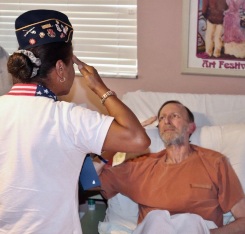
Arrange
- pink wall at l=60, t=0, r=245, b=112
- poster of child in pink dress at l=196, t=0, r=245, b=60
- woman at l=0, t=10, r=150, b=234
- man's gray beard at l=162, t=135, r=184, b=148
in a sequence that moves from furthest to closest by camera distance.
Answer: pink wall at l=60, t=0, r=245, b=112 < poster of child in pink dress at l=196, t=0, r=245, b=60 < man's gray beard at l=162, t=135, r=184, b=148 < woman at l=0, t=10, r=150, b=234

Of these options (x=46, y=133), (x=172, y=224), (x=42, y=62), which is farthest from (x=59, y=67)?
(x=172, y=224)

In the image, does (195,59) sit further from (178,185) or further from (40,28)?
(40,28)

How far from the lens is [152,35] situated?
8.82 ft

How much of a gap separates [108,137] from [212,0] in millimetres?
1536

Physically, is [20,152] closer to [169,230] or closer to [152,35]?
[169,230]

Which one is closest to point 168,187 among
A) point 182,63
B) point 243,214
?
point 243,214

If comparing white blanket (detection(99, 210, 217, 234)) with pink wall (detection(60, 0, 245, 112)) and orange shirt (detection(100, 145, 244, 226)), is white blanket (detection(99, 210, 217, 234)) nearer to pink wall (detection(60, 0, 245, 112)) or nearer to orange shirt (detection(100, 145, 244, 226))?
orange shirt (detection(100, 145, 244, 226))

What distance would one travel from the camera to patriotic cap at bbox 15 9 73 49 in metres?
1.34

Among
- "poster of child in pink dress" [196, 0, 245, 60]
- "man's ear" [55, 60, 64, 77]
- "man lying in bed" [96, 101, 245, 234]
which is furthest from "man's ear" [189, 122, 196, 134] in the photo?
"man's ear" [55, 60, 64, 77]

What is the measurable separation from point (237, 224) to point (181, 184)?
0.31 m

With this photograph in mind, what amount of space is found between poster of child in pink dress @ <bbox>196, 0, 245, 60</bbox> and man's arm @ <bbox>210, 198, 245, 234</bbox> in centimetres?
88

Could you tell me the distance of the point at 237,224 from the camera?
6.81ft

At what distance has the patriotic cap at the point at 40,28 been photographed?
1.34 m

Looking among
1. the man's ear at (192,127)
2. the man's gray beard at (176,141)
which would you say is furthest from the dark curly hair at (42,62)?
the man's ear at (192,127)
